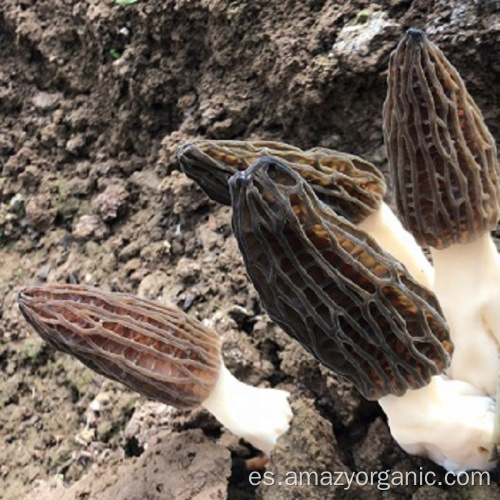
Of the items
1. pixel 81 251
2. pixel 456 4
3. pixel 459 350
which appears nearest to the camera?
pixel 459 350

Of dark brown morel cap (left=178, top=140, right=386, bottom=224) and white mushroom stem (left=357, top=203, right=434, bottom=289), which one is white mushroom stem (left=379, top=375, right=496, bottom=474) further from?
dark brown morel cap (left=178, top=140, right=386, bottom=224)

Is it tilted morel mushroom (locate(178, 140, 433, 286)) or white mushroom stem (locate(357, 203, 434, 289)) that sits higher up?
tilted morel mushroom (locate(178, 140, 433, 286))

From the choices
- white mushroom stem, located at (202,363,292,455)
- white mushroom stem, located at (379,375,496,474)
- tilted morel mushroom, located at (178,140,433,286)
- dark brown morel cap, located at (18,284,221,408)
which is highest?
tilted morel mushroom, located at (178,140,433,286)

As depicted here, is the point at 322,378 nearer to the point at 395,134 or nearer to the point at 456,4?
the point at 395,134

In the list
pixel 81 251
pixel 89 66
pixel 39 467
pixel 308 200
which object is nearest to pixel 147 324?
pixel 308 200

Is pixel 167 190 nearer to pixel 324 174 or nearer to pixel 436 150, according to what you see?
pixel 324 174

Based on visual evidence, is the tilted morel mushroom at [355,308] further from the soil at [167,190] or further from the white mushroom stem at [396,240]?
the white mushroom stem at [396,240]

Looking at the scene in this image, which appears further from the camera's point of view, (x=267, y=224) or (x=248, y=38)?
(x=248, y=38)

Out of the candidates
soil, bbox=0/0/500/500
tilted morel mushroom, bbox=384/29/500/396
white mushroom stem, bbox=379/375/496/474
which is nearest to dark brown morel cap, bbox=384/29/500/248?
tilted morel mushroom, bbox=384/29/500/396

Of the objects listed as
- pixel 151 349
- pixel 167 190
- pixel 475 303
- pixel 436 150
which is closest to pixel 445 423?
pixel 475 303
